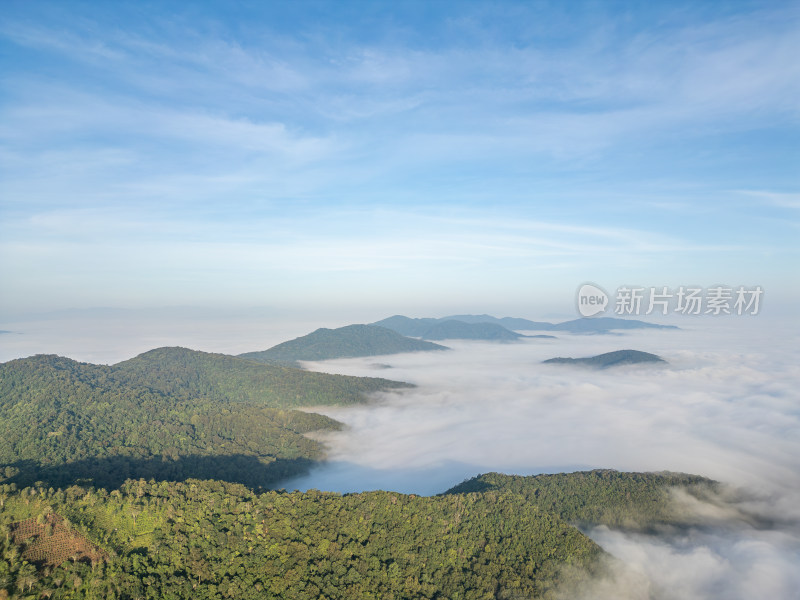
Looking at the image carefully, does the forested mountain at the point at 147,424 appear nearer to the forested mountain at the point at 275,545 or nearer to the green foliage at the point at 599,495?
the forested mountain at the point at 275,545

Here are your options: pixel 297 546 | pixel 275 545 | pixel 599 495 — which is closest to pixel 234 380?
pixel 275 545

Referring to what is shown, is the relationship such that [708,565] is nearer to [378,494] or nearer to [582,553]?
[582,553]

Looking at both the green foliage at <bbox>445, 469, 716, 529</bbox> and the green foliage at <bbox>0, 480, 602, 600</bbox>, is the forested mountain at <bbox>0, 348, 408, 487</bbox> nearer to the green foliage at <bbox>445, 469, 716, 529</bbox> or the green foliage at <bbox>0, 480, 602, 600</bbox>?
the green foliage at <bbox>0, 480, 602, 600</bbox>

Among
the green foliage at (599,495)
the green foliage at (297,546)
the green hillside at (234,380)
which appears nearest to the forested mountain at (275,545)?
the green foliage at (297,546)

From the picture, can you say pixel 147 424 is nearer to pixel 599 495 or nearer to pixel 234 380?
pixel 234 380

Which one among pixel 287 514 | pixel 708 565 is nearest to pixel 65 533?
pixel 287 514

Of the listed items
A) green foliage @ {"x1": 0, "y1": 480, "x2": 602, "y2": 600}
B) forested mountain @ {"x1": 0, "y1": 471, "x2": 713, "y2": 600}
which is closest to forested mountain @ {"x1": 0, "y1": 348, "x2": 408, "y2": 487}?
forested mountain @ {"x1": 0, "y1": 471, "x2": 713, "y2": 600}

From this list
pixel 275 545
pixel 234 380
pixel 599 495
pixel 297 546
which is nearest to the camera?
pixel 275 545
